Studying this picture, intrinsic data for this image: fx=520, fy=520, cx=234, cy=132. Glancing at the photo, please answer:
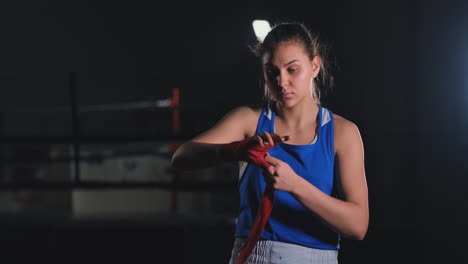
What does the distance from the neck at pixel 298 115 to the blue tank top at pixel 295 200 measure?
5 cm

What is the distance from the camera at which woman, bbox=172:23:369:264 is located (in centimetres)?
84

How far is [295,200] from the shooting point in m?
0.88

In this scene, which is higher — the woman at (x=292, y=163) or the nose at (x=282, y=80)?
the nose at (x=282, y=80)

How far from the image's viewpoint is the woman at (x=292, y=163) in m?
0.84

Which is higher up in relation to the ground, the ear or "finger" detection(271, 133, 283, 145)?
the ear

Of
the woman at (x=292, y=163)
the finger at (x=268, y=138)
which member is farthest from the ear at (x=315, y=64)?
the finger at (x=268, y=138)

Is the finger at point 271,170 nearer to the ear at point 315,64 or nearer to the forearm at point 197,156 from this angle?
the forearm at point 197,156

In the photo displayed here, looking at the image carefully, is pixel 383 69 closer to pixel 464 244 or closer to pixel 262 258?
pixel 464 244

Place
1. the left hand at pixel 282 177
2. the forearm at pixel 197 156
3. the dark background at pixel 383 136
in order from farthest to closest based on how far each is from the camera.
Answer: the dark background at pixel 383 136, the forearm at pixel 197 156, the left hand at pixel 282 177

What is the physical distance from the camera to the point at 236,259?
0.91m

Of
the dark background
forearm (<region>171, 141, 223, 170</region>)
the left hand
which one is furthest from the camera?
the dark background

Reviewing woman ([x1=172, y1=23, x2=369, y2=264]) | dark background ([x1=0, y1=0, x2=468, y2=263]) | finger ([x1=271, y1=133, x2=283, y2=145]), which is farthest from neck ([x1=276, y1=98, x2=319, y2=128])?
dark background ([x1=0, y1=0, x2=468, y2=263])

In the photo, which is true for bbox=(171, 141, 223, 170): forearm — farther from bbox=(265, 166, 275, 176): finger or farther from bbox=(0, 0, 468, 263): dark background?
bbox=(0, 0, 468, 263): dark background

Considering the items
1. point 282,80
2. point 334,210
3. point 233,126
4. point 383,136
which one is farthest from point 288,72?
point 383,136
